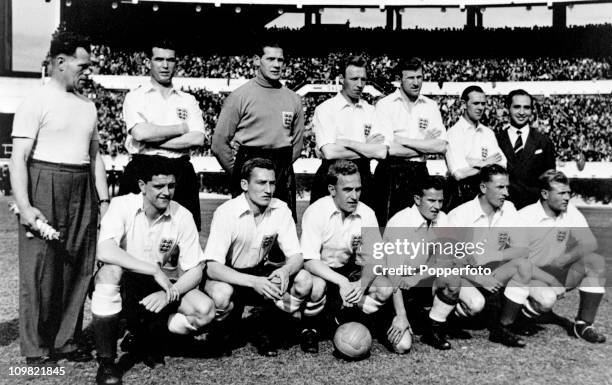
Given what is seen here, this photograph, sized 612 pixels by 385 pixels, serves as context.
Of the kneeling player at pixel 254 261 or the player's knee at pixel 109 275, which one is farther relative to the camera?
the kneeling player at pixel 254 261

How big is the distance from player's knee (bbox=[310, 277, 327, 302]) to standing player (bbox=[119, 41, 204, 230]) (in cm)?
141

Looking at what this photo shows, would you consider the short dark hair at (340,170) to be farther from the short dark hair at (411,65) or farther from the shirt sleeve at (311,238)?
the short dark hair at (411,65)

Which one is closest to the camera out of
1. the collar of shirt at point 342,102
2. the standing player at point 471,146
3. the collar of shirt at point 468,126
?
the collar of shirt at point 342,102

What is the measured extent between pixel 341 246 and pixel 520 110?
7.41ft

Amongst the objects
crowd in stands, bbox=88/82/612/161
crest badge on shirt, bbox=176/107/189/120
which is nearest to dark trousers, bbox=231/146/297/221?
crest badge on shirt, bbox=176/107/189/120

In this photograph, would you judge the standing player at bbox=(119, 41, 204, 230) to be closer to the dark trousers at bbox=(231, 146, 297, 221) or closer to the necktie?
the dark trousers at bbox=(231, 146, 297, 221)

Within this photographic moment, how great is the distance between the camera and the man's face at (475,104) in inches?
212

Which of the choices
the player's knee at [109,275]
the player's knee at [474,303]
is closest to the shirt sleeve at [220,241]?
the player's knee at [109,275]

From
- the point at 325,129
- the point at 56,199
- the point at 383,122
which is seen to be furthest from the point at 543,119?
the point at 56,199

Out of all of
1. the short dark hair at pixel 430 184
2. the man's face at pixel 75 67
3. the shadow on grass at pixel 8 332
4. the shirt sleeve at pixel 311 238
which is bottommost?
the shadow on grass at pixel 8 332

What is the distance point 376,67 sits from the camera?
2775 centimetres

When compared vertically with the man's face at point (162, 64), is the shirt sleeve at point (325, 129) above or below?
below

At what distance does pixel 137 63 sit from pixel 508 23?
20.7m

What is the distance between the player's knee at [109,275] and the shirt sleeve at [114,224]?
21cm
